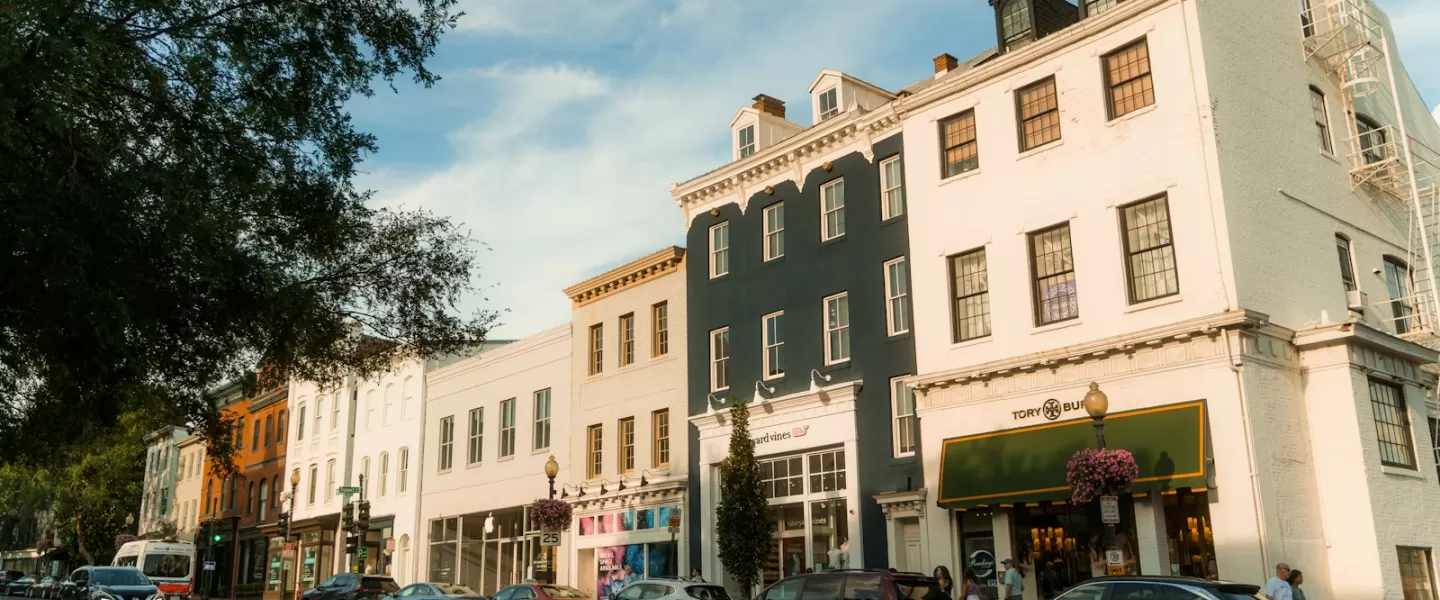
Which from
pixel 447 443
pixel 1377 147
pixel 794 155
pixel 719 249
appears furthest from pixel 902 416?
pixel 447 443

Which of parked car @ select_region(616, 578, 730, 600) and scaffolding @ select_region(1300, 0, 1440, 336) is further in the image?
scaffolding @ select_region(1300, 0, 1440, 336)

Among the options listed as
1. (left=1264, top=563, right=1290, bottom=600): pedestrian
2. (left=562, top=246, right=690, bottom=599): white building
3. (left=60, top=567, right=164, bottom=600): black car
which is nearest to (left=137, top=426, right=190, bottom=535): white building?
(left=60, top=567, right=164, bottom=600): black car

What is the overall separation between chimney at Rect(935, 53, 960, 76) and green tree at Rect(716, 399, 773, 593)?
1152cm

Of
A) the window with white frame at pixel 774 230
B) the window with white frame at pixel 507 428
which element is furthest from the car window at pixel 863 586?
the window with white frame at pixel 507 428

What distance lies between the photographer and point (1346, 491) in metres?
20.9

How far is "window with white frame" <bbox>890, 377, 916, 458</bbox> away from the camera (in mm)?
26297

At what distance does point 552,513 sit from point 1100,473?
15.4 metres

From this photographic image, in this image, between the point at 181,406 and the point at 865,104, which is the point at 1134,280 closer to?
the point at 865,104

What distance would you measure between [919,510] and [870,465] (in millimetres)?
2010

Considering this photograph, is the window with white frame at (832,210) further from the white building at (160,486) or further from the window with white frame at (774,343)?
the white building at (160,486)

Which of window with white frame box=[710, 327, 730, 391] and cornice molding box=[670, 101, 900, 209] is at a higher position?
cornice molding box=[670, 101, 900, 209]

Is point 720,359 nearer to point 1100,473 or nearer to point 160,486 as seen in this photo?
point 1100,473

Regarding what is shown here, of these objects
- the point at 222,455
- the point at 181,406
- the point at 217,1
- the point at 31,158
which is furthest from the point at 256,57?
the point at 222,455

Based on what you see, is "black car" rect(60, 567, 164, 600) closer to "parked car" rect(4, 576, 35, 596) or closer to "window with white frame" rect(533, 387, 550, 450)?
"window with white frame" rect(533, 387, 550, 450)
